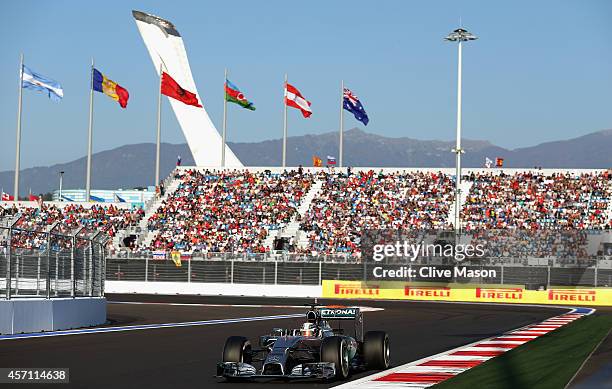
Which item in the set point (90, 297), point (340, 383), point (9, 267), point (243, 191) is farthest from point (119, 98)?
point (340, 383)

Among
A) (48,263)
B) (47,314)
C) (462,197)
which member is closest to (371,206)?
(462,197)

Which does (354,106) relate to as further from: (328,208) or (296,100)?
(328,208)

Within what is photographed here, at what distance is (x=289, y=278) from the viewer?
56.0m

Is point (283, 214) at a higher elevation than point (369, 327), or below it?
higher

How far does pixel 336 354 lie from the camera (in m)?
14.4

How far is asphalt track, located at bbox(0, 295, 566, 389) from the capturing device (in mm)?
14844

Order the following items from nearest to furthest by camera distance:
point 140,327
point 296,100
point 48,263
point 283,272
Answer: point 48,263 < point 140,327 < point 283,272 < point 296,100

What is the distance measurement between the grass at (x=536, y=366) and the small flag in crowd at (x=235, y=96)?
53774mm

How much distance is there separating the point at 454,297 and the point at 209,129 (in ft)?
154

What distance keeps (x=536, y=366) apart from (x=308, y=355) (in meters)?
3.55

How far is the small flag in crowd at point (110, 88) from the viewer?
72.2 metres

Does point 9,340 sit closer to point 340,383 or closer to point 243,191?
point 340,383

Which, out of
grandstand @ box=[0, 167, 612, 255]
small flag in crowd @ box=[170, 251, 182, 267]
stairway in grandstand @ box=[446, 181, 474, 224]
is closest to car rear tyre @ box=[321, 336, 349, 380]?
small flag in crowd @ box=[170, 251, 182, 267]

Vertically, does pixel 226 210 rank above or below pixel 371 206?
below
